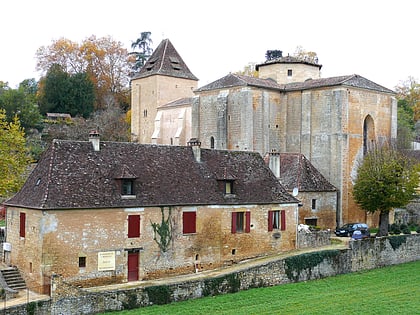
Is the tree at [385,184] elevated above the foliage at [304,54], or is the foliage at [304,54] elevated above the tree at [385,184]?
the foliage at [304,54]

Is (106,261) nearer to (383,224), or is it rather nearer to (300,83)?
(383,224)

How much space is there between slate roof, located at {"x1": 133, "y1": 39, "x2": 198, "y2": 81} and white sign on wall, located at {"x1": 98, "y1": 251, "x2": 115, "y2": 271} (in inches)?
1724

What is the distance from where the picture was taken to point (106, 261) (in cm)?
2606

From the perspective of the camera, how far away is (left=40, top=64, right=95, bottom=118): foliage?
66062 mm

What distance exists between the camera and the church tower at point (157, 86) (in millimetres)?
68500

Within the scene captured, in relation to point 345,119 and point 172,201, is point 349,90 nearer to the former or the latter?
point 345,119

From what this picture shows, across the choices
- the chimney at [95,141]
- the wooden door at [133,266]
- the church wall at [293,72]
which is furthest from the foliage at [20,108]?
the wooden door at [133,266]

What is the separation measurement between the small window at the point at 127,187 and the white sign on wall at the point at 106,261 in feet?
9.26

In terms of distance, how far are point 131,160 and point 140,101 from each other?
142 feet

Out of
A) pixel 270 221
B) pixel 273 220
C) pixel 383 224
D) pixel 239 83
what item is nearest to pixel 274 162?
pixel 273 220

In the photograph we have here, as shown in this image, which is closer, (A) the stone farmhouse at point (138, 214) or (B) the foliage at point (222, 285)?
(A) the stone farmhouse at point (138, 214)

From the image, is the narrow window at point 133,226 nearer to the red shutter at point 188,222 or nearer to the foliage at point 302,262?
the red shutter at point 188,222

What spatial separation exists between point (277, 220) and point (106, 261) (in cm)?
1035

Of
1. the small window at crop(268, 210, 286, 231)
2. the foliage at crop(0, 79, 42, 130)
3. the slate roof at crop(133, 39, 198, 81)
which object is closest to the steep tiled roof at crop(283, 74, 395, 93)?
the small window at crop(268, 210, 286, 231)
